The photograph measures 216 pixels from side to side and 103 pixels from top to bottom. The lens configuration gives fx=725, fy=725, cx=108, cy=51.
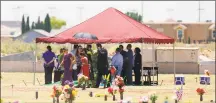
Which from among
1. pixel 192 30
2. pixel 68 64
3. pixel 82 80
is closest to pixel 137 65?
pixel 68 64

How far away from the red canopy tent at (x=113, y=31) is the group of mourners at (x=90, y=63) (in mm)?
470

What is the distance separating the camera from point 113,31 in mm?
27578

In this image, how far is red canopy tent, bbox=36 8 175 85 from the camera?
87.3 feet

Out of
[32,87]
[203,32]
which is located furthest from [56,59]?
[203,32]

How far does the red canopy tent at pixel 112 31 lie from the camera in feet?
87.3

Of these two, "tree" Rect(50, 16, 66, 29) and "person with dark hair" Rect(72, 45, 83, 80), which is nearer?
"person with dark hair" Rect(72, 45, 83, 80)

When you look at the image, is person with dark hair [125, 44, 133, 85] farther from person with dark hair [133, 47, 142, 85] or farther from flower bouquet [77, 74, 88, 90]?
flower bouquet [77, 74, 88, 90]

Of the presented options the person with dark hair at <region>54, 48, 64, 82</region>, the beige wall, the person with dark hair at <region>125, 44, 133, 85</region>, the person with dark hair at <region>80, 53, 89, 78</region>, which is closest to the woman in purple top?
the person with dark hair at <region>80, 53, 89, 78</region>

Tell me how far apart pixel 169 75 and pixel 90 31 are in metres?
9.49

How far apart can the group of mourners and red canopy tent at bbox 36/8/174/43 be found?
1.54 ft

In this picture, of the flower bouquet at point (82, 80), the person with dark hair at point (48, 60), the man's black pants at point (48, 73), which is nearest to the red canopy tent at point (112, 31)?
the person with dark hair at point (48, 60)

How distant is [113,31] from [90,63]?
204 centimetres

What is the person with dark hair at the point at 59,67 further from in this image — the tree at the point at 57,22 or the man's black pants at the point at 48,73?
the tree at the point at 57,22

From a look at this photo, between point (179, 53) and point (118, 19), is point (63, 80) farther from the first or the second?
point (179, 53)
